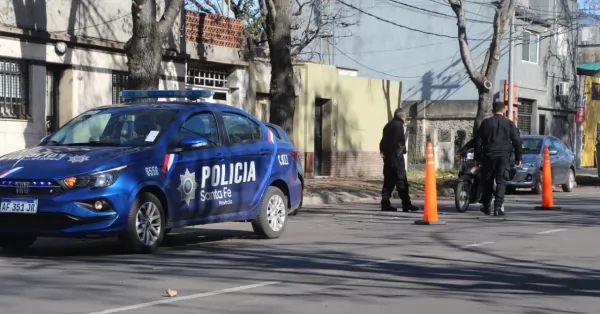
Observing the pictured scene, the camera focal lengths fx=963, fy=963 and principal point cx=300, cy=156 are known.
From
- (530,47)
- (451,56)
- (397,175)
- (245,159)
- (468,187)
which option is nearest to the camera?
(245,159)

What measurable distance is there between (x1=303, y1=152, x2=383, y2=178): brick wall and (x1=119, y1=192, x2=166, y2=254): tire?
17.8 m

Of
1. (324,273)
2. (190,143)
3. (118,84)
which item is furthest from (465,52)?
(324,273)

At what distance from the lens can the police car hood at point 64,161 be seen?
9.66m

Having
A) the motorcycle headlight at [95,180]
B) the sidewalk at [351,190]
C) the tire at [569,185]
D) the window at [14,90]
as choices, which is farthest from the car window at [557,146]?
the motorcycle headlight at [95,180]

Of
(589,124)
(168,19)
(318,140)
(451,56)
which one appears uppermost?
(451,56)

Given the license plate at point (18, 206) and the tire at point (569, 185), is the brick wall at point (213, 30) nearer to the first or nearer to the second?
the tire at point (569, 185)

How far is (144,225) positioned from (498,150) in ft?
23.7

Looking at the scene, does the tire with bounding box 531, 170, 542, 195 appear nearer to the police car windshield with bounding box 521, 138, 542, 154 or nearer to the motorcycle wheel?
the police car windshield with bounding box 521, 138, 542, 154

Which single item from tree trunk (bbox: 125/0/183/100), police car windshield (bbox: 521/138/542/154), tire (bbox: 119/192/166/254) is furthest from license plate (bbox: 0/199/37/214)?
police car windshield (bbox: 521/138/542/154)

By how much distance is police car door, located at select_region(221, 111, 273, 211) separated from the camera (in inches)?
451

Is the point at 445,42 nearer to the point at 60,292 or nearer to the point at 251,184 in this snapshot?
the point at 251,184

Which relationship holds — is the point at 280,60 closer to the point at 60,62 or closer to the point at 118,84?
the point at 118,84

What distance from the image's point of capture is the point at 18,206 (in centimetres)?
969

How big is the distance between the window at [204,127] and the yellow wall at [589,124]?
36225mm
